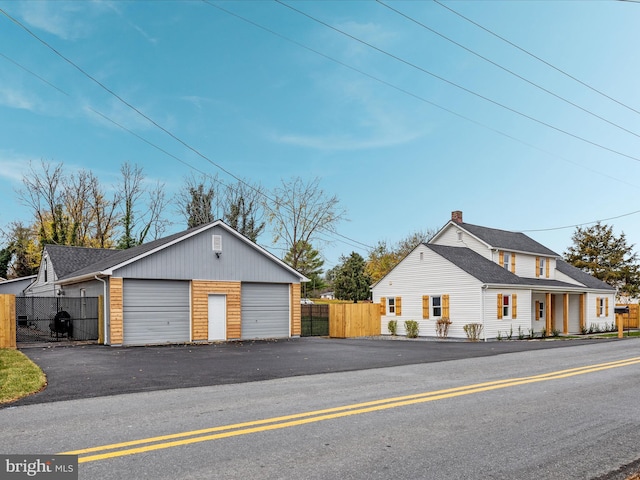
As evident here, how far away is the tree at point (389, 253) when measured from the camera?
56.7 metres

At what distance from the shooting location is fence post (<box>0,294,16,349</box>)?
57.6 feet

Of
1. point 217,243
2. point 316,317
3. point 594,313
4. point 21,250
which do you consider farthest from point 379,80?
point 21,250

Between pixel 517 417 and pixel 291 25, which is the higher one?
pixel 291 25

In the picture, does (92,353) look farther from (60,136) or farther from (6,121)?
(60,136)

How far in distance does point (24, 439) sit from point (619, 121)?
80.3 ft

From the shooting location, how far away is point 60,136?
121 feet

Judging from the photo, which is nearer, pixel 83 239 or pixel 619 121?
pixel 619 121

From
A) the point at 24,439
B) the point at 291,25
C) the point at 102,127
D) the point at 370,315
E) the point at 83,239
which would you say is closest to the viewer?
the point at 24,439

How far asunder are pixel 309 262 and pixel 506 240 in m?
29.4

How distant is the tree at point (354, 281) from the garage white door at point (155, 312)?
88.2 feet

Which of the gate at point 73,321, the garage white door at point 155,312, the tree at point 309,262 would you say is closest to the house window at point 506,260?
the garage white door at point 155,312

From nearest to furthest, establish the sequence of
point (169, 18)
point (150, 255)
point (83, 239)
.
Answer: point (169, 18) < point (150, 255) < point (83, 239)

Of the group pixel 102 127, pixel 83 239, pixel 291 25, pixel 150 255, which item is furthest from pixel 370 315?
pixel 83 239

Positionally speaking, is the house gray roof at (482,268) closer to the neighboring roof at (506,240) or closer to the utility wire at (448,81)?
the neighboring roof at (506,240)
